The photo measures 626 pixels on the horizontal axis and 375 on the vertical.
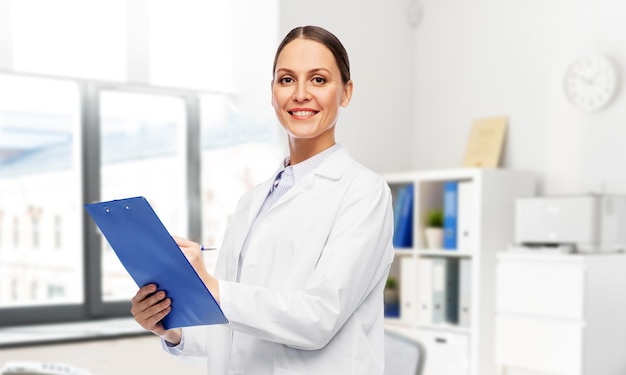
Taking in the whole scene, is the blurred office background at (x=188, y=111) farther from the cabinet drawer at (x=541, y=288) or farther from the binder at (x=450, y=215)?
the cabinet drawer at (x=541, y=288)

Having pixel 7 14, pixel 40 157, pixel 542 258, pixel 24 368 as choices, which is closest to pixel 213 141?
pixel 40 157

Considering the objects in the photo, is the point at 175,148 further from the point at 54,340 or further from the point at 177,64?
the point at 54,340

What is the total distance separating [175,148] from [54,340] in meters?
1.20

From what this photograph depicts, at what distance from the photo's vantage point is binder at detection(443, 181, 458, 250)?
4094mm

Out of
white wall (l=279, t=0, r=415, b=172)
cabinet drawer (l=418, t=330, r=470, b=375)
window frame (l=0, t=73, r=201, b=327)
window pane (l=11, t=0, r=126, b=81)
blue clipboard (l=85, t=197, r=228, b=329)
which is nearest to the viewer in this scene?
blue clipboard (l=85, t=197, r=228, b=329)

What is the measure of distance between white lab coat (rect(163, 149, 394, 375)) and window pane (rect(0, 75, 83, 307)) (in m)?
2.81

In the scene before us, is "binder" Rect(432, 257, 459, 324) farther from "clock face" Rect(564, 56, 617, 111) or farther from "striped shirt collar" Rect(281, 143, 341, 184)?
"striped shirt collar" Rect(281, 143, 341, 184)

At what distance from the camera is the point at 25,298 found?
148 inches

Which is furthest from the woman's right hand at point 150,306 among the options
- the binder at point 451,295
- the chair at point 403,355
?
the binder at point 451,295

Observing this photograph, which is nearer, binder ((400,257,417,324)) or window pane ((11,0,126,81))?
window pane ((11,0,126,81))

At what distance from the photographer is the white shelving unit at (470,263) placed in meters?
3.96

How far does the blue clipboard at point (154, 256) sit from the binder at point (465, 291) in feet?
10.2

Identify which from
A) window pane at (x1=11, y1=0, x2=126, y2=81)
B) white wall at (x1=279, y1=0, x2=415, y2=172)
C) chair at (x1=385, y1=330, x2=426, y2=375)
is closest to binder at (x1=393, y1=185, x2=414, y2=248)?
white wall at (x1=279, y1=0, x2=415, y2=172)

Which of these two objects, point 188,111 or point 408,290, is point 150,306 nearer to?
point 188,111
